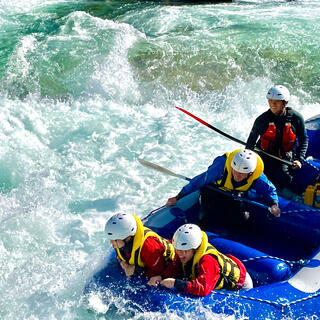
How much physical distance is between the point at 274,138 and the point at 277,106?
37 centimetres

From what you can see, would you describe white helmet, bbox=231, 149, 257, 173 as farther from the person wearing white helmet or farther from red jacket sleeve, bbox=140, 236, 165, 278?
red jacket sleeve, bbox=140, 236, 165, 278

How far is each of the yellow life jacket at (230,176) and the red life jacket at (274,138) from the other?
0.71 metres

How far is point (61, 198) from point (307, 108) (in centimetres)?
465

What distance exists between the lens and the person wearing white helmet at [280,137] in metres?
5.62

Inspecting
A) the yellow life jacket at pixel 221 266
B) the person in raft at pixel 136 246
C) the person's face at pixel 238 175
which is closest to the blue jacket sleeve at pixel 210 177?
the person's face at pixel 238 175

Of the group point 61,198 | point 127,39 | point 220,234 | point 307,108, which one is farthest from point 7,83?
point 220,234

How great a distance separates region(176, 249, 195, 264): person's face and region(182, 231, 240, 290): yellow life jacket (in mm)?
44

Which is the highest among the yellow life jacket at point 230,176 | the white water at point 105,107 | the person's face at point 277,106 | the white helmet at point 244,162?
the person's face at point 277,106

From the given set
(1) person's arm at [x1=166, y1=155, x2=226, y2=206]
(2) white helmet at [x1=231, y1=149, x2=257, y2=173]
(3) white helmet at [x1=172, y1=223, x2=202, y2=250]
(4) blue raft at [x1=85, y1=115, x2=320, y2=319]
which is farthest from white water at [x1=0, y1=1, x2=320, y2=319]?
(2) white helmet at [x1=231, y1=149, x2=257, y2=173]

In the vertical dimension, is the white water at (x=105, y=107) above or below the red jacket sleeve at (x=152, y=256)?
below

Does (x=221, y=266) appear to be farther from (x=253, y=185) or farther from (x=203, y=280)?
(x=253, y=185)

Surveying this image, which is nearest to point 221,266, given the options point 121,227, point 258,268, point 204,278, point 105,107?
point 204,278

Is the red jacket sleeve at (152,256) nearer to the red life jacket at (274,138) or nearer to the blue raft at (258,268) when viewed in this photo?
the blue raft at (258,268)

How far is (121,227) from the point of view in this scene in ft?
14.0
